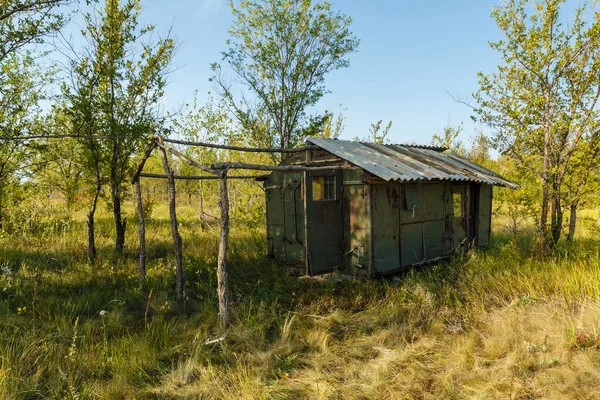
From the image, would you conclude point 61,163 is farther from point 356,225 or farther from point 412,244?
point 412,244

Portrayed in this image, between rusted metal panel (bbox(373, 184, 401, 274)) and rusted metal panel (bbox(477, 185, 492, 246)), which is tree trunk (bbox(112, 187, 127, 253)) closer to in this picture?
rusted metal panel (bbox(373, 184, 401, 274))

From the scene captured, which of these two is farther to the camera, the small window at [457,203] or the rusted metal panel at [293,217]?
the small window at [457,203]

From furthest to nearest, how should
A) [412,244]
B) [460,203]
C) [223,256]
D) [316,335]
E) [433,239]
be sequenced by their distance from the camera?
[460,203] → [433,239] → [412,244] → [223,256] → [316,335]

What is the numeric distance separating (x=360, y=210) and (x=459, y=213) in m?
3.70

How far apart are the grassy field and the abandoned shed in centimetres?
61

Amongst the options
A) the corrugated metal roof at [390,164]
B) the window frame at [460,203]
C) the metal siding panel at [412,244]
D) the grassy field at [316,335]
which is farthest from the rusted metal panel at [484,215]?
the metal siding panel at [412,244]

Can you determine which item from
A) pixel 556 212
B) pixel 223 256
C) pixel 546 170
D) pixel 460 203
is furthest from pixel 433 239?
pixel 223 256

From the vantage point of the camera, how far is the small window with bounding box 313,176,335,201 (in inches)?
296

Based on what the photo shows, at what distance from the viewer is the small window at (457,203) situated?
9.29 meters

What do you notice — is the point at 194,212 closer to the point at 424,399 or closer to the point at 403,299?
the point at 403,299

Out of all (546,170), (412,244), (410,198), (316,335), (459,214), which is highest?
(546,170)

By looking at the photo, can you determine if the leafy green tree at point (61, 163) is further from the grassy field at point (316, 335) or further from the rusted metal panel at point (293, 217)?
the rusted metal panel at point (293, 217)

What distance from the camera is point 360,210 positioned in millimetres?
7254

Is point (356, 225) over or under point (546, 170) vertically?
under
